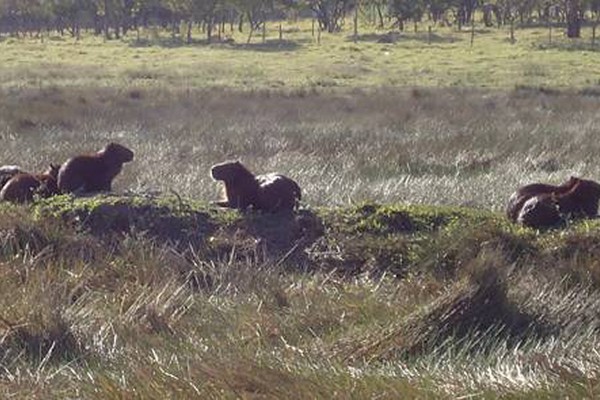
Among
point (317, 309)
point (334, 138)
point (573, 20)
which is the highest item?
point (317, 309)

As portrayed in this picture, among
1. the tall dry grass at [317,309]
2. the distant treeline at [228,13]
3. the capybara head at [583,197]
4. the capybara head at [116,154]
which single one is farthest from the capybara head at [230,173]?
the distant treeline at [228,13]

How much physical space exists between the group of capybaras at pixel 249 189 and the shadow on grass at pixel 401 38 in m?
55.3

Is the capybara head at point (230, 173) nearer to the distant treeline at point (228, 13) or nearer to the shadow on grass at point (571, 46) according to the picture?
the shadow on grass at point (571, 46)

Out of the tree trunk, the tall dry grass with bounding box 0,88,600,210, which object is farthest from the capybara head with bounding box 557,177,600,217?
the tree trunk

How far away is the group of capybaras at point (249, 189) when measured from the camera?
29.2 ft

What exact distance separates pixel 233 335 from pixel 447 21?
7765 centimetres

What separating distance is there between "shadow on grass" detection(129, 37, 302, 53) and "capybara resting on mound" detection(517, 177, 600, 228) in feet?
173

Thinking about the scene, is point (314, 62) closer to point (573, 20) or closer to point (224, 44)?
point (224, 44)

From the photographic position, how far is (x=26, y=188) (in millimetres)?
10133

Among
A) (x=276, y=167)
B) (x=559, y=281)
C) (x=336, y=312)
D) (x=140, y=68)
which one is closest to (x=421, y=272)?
(x=559, y=281)

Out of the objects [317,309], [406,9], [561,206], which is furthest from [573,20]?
[317,309]

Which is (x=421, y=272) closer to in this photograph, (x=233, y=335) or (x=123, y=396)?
(x=233, y=335)

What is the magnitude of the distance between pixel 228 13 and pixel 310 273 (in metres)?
77.6

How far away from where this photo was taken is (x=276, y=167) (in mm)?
14594
